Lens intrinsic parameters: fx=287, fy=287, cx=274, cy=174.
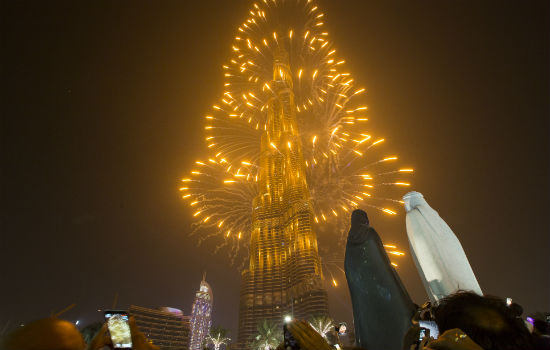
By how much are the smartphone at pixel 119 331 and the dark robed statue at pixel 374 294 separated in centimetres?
437

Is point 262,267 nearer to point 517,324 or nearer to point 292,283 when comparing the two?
point 292,283

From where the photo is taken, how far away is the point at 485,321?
379cm

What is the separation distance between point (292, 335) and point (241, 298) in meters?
111

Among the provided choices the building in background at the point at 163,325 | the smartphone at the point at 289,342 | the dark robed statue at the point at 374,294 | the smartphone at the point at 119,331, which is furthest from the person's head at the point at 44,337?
the building in background at the point at 163,325

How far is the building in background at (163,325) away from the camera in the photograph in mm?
136750

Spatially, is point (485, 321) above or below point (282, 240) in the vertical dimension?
below

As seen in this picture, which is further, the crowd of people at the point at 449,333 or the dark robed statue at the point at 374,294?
the dark robed statue at the point at 374,294

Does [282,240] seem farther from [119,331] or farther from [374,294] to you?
[119,331]

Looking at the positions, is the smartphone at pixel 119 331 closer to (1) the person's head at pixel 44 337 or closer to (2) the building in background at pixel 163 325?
(1) the person's head at pixel 44 337

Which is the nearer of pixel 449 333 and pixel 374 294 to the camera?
pixel 449 333

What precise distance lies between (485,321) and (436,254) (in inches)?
289

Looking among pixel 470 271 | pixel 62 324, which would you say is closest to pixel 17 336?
pixel 62 324

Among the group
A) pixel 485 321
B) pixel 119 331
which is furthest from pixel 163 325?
pixel 485 321

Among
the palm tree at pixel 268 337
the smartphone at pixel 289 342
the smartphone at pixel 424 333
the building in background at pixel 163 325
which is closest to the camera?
the smartphone at pixel 289 342
